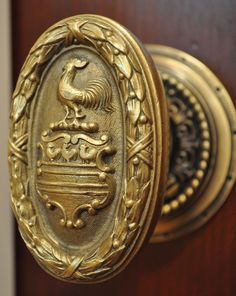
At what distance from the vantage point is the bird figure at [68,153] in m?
0.48

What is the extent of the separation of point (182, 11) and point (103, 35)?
6.4 inches

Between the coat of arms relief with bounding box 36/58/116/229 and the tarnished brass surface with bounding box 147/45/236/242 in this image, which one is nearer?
the coat of arms relief with bounding box 36/58/116/229

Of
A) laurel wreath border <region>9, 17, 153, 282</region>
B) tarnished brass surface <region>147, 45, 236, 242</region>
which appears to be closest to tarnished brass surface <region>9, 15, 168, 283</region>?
laurel wreath border <region>9, 17, 153, 282</region>

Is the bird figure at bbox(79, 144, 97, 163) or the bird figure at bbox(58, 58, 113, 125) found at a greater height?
the bird figure at bbox(58, 58, 113, 125)

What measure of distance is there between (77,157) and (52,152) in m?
0.03

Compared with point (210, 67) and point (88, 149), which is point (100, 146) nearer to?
point (88, 149)

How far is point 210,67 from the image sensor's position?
23.0 inches

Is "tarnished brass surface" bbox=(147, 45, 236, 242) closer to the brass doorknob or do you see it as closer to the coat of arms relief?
the brass doorknob

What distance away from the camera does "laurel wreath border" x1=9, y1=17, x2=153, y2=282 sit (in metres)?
0.44

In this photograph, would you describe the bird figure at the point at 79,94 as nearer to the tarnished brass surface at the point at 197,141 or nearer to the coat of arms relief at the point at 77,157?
the coat of arms relief at the point at 77,157

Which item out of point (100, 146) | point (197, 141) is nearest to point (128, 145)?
point (100, 146)

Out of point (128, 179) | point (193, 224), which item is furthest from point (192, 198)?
point (128, 179)

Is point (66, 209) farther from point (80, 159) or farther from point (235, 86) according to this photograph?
point (235, 86)

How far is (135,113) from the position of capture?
45cm
